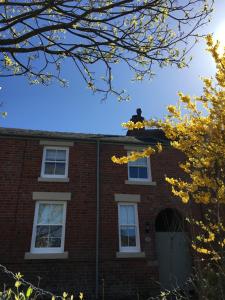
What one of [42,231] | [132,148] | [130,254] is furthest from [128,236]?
[132,148]

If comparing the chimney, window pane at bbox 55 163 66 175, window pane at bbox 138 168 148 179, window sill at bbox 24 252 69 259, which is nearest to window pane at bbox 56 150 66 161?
window pane at bbox 55 163 66 175

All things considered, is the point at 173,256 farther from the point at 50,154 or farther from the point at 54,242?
the point at 50,154

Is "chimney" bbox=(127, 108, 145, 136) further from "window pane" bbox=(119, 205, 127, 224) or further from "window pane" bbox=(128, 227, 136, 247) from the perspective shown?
"window pane" bbox=(128, 227, 136, 247)

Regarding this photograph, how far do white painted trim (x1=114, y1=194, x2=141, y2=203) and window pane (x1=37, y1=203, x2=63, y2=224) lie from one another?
2.42m

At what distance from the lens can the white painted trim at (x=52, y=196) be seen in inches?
523

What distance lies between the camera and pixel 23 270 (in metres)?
12.1

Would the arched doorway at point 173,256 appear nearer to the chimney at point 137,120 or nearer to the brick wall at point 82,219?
the brick wall at point 82,219

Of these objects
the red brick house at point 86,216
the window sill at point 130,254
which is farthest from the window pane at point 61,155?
the window sill at point 130,254

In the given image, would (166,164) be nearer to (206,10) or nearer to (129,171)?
(129,171)

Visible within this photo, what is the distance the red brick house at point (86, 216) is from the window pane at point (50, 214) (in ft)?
0.13

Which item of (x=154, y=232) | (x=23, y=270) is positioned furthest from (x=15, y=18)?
(x=154, y=232)

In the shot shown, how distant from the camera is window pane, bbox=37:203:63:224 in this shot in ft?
43.3

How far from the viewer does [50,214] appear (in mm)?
13312

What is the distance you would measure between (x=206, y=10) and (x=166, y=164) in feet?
30.2
